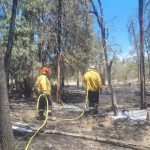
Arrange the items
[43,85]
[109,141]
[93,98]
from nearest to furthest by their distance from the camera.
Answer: [109,141] < [43,85] < [93,98]

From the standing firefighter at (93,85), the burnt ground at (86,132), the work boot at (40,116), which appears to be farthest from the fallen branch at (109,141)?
the standing firefighter at (93,85)

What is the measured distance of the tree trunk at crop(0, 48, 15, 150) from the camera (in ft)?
28.0

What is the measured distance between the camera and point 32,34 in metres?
24.1

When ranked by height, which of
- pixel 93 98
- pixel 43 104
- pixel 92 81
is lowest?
pixel 43 104

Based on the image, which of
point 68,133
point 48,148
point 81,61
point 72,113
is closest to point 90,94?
point 72,113

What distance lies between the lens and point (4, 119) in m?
8.69

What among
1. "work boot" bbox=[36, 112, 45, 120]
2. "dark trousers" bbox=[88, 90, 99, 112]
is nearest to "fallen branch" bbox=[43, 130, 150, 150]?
"work boot" bbox=[36, 112, 45, 120]

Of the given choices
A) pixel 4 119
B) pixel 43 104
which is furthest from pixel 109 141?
pixel 43 104

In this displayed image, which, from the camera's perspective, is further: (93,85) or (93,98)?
(93,98)

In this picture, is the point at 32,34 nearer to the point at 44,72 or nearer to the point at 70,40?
the point at 70,40

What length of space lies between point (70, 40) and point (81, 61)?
10.6 ft

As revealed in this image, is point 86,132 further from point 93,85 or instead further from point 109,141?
point 93,85

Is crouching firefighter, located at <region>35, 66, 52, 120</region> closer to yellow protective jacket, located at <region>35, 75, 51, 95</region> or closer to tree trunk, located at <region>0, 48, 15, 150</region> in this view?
yellow protective jacket, located at <region>35, 75, 51, 95</region>

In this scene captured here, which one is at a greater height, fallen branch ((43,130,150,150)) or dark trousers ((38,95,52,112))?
dark trousers ((38,95,52,112))
